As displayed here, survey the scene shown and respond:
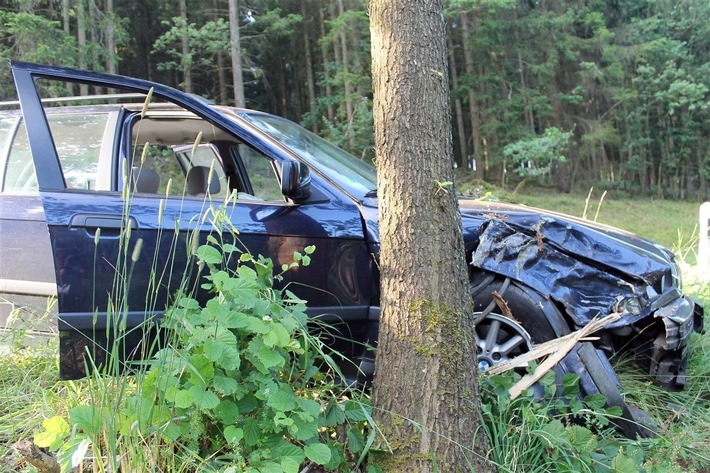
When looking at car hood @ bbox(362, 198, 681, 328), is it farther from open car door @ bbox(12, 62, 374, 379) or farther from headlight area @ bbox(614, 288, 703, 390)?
open car door @ bbox(12, 62, 374, 379)

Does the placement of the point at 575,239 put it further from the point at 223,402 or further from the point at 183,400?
the point at 183,400

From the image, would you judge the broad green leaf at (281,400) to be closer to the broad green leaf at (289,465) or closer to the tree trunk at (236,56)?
the broad green leaf at (289,465)

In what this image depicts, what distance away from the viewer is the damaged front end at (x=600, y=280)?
3014 millimetres

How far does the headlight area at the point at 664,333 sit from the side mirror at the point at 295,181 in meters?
1.78

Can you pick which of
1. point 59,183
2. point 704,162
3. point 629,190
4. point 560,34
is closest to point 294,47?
point 560,34

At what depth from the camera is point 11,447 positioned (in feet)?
7.68

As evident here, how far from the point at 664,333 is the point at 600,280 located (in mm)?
437

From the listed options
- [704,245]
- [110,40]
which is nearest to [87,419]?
[704,245]

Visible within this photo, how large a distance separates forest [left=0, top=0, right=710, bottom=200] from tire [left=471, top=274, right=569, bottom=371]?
13.3 metres

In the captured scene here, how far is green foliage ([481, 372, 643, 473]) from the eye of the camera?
2322mm

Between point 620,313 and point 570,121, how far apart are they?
892 inches

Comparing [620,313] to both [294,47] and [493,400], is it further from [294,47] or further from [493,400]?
[294,47]

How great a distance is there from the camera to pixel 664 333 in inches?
120

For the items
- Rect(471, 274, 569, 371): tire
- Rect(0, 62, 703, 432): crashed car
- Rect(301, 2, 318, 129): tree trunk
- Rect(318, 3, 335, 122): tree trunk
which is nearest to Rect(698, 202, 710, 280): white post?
Rect(0, 62, 703, 432): crashed car
